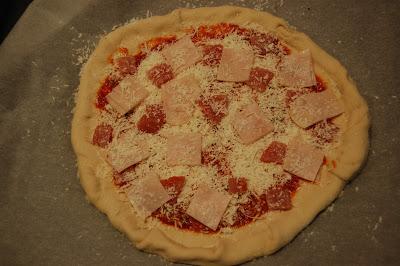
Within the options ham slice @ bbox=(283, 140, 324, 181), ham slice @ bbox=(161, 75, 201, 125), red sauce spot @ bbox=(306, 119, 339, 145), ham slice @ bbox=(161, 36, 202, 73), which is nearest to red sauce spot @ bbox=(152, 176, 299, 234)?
ham slice @ bbox=(283, 140, 324, 181)

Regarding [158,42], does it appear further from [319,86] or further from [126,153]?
[319,86]

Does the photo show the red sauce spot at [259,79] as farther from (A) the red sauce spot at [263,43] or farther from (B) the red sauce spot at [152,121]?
(B) the red sauce spot at [152,121]

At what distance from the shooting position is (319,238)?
2561mm

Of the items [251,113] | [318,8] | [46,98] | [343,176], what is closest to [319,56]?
[318,8]

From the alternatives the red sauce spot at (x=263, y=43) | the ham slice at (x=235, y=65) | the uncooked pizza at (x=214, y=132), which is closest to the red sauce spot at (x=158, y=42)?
the uncooked pizza at (x=214, y=132)

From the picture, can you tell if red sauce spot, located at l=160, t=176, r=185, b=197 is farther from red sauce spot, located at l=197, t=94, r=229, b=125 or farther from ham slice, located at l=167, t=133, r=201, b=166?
red sauce spot, located at l=197, t=94, r=229, b=125

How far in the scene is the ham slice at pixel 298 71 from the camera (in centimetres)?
282

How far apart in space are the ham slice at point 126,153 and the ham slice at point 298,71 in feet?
3.12

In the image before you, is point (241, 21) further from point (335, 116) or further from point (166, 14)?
point (335, 116)

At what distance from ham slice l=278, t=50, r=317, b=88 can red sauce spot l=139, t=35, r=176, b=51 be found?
755mm

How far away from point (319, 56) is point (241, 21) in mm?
559

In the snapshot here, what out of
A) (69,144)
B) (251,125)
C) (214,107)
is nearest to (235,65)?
(214,107)

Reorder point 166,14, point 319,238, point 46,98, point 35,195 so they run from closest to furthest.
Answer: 1. point 319,238
2. point 35,195
3. point 46,98
4. point 166,14

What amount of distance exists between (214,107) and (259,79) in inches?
13.4
